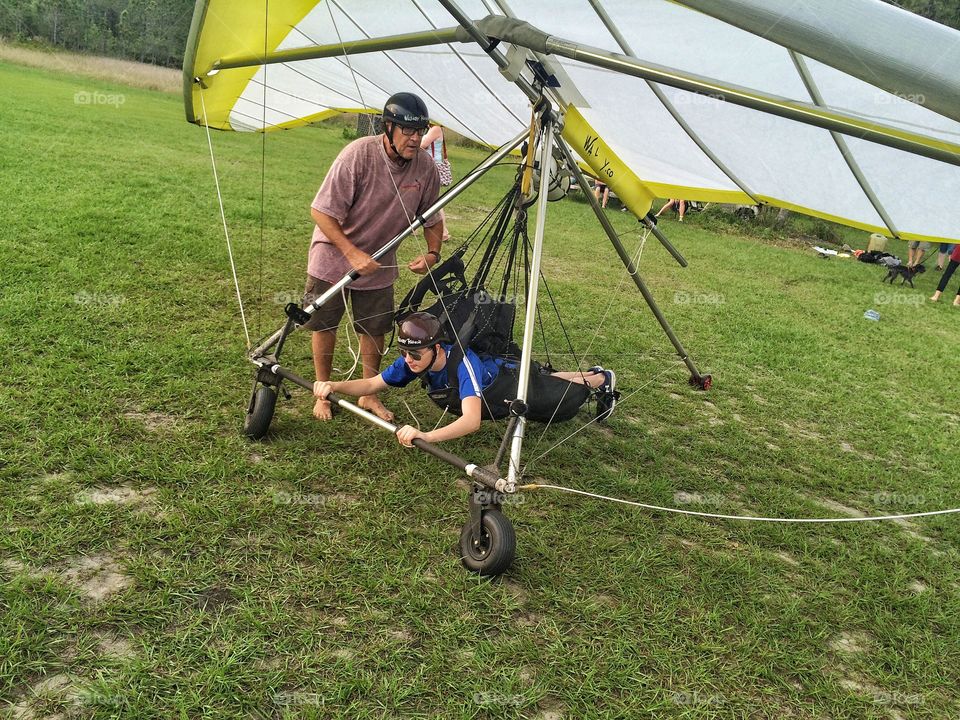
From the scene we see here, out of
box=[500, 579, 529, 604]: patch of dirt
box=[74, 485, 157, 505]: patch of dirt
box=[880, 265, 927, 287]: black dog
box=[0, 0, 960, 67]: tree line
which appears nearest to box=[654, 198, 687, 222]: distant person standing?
→ box=[500, 579, 529, 604]: patch of dirt

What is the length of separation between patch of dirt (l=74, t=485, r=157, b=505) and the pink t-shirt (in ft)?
4.11

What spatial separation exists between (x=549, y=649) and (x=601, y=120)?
270cm

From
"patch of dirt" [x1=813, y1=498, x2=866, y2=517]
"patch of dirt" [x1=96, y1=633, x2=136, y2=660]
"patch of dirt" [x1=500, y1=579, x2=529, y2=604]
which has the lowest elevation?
"patch of dirt" [x1=96, y1=633, x2=136, y2=660]

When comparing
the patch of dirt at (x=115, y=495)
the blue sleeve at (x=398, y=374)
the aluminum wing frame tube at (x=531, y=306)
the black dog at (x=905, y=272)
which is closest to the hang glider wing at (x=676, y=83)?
the aluminum wing frame tube at (x=531, y=306)

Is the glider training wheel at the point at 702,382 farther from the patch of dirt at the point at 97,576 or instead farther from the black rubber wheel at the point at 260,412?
the patch of dirt at the point at 97,576

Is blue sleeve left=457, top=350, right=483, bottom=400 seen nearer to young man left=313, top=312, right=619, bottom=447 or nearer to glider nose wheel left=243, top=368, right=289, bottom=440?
young man left=313, top=312, right=619, bottom=447

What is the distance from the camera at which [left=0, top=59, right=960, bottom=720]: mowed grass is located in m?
1.89

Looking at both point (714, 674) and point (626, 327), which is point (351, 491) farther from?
point (626, 327)

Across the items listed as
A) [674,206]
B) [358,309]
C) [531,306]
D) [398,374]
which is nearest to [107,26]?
[674,206]

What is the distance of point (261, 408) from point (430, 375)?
0.79 metres

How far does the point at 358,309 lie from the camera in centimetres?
335

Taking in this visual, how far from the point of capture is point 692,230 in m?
13.0

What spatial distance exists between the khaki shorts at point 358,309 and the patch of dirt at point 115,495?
1.05 metres

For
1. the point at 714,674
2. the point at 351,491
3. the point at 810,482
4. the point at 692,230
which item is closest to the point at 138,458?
the point at 351,491
